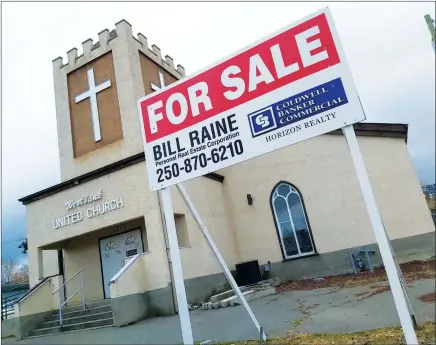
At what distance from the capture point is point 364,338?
14.3 feet

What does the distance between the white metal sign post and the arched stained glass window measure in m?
8.73

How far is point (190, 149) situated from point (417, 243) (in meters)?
10.3

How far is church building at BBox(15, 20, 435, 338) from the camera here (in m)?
11.1

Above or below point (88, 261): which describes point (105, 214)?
above

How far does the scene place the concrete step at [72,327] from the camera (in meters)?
9.62

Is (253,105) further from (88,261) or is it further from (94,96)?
(94,96)

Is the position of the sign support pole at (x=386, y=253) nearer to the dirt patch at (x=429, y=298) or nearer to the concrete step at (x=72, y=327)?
the dirt patch at (x=429, y=298)

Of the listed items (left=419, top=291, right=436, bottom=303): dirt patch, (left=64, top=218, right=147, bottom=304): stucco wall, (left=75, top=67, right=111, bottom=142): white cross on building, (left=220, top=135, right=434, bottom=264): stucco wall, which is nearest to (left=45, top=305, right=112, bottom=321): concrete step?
(left=64, top=218, right=147, bottom=304): stucco wall

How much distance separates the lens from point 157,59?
15.8m

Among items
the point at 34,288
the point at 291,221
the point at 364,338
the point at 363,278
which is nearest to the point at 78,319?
the point at 34,288

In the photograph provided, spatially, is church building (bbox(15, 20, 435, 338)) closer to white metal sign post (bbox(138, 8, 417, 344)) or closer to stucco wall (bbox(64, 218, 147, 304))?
stucco wall (bbox(64, 218, 147, 304))

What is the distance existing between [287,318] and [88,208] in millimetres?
7829

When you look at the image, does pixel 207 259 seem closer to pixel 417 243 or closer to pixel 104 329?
pixel 104 329

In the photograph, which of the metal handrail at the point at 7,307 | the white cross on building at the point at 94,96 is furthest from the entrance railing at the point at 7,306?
the white cross on building at the point at 94,96
